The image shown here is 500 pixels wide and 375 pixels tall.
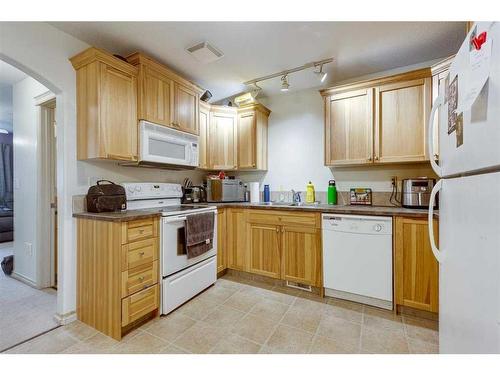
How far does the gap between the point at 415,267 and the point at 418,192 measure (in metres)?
0.70

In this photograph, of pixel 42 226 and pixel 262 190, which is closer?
pixel 42 226

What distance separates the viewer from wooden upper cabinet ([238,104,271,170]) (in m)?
3.07

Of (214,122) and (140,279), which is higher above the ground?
(214,122)

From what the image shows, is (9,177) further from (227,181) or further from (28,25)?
(227,181)

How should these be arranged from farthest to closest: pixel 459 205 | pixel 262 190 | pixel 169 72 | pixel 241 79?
pixel 262 190, pixel 241 79, pixel 169 72, pixel 459 205

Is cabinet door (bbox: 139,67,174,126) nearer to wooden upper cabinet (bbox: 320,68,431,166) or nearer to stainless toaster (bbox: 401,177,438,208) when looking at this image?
wooden upper cabinet (bbox: 320,68,431,166)

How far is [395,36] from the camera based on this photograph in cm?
199

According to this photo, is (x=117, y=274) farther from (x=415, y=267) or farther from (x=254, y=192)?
(x=415, y=267)

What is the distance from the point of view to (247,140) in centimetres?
311

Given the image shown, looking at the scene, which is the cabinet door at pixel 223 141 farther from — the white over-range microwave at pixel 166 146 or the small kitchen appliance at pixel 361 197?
A: the small kitchen appliance at pixel 361 197

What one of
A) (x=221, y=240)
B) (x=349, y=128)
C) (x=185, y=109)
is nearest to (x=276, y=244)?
(x=221, y=240)

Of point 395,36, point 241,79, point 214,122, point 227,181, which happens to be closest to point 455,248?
point 395,36

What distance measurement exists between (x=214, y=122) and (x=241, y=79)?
0.67 m

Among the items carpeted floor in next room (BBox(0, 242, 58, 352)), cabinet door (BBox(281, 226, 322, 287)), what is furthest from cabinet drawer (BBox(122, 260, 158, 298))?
cabinet door (BBox(281, 226, 322, 287))
